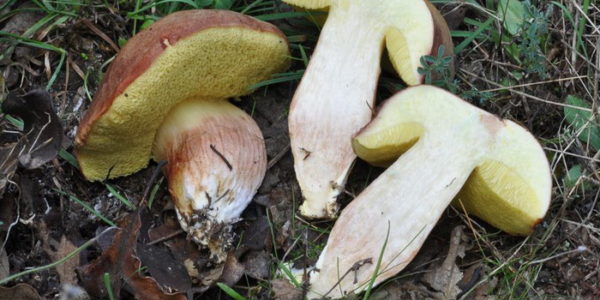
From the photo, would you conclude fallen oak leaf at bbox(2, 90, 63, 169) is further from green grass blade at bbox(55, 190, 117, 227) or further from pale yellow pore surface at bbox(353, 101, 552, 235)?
pale yellow pore surface at bbox(353, 101, 552, 235)

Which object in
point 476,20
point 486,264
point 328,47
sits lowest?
point 486,264

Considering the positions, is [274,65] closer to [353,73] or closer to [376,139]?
[353,73]

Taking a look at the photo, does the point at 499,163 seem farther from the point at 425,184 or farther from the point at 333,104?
the point at 333,104

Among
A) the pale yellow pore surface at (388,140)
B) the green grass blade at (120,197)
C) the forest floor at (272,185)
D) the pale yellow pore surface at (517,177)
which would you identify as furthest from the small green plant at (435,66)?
the green grass blade at (120,197)

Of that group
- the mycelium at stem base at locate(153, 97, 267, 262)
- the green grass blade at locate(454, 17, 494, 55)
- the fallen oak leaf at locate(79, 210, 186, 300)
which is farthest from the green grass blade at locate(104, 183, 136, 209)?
the green grass blade at locate(454, 17, 494, 55)

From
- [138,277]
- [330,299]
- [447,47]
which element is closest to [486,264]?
[330,299]

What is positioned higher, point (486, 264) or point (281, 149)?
point (281, 149)
